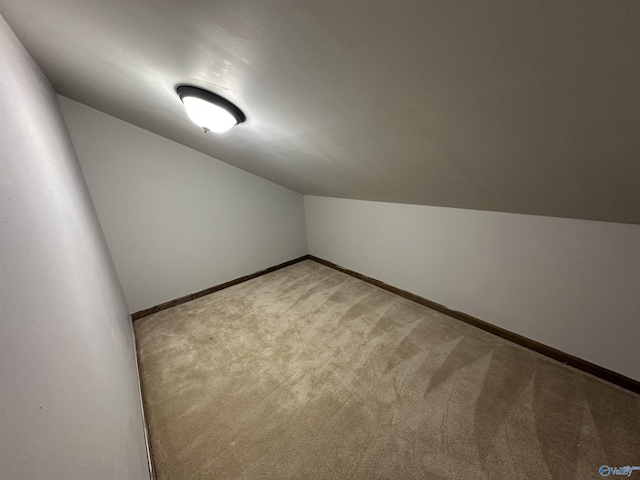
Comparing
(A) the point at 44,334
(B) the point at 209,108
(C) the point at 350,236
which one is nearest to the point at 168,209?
(B) the point at 209,108

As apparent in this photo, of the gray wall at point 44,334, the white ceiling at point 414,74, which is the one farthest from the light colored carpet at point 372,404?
the white ceiling at point 414,74

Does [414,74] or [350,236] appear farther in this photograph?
[350,236]

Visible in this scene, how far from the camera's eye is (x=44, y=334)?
55 centimetres

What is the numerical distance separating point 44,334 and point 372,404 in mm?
1517

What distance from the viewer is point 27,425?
403 mm

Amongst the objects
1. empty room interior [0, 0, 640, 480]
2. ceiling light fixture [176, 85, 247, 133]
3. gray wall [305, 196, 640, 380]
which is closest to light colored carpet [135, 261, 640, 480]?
empty room interior [0, 0, 640, 480]

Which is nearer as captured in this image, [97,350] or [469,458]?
[97,350]

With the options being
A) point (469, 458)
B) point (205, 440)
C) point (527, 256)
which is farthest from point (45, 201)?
point (527, 256)

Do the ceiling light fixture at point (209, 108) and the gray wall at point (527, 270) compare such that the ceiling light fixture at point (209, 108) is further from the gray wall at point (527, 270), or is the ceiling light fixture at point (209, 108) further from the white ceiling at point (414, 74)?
the gray wall at point (527, 270)

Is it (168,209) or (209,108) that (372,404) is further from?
(168,209)

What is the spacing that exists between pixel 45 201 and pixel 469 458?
2.00 metres

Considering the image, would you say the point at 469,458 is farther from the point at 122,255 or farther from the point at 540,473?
the point at 122,255

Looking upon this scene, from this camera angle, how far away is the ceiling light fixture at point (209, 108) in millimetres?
1104

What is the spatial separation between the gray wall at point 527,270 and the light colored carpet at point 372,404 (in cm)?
21
